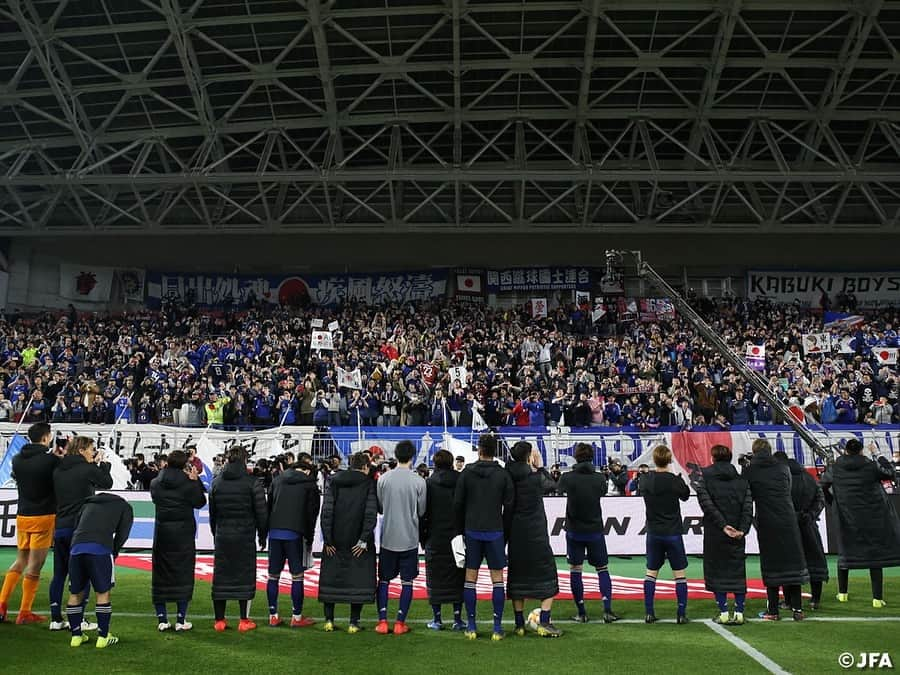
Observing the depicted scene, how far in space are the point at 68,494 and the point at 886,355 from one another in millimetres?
25969

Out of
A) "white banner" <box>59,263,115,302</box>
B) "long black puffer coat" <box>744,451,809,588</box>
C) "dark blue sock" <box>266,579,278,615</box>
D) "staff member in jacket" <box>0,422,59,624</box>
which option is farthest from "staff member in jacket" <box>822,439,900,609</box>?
"white banner" <box>59,263,115,302</box>

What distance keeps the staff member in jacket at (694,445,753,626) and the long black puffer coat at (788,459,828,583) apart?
1.06 m

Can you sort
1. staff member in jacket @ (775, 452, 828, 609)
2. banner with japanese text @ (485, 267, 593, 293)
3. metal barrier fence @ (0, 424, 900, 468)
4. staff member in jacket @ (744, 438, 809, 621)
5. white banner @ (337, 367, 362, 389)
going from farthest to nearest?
banner with japanese text @ (485, 267, 593, 293), white banner @ (337, 367, 362, 389), metal barrier fence @ (0, 424, 900, 468), staff member in jacket @ (775, 452, 828, 609), staff member in jacket @ (744, 438, 809, 621)

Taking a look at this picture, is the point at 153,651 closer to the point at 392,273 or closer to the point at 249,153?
the point at 249,153

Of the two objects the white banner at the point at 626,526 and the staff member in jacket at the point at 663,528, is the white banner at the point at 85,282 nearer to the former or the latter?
the white banner at the point at 626,526

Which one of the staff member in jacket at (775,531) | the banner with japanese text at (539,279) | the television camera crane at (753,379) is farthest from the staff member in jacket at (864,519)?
the banner with japanese text at (539,279)

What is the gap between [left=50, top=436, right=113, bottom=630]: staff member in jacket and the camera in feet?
28.1

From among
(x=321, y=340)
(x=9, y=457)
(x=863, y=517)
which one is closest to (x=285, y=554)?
(x=863, y=517)

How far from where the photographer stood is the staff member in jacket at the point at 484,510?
8523mm

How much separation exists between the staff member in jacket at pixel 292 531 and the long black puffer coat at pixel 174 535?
81 centimetres

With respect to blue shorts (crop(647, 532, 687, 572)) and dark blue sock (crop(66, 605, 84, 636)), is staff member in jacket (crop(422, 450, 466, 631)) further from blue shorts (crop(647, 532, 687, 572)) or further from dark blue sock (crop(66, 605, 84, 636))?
dark blue sock (crop(66, 605, 84, 636))

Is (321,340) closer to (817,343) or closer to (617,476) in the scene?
(617,476)

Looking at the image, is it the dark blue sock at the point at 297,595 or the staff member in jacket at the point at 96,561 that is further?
the dark blue sock at the point at 297,595

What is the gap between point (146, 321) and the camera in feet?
104
